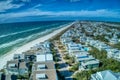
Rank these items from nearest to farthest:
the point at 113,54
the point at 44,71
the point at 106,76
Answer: the point at 106,76 → the point at 44,71 → the point at 113,54

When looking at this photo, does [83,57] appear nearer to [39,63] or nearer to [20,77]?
[39,63]

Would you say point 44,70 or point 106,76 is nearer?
point 106,76

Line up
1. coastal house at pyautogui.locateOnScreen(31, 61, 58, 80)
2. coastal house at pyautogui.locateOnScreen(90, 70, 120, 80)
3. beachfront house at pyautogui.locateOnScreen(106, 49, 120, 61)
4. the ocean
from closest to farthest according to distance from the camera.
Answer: coastal house at pyautogui.locateOnScreen(31, 61, 58, 80) → coastal house at pyautogui.locateOnScreen(90, 70, 120, 80) → beachfront house at pyautogui.locateOnScreen(106, 49, 120, 61) → the ocean

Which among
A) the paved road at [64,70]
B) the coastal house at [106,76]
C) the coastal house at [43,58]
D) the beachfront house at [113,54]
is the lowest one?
the paved road at [64,70]

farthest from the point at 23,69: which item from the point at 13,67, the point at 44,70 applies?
the point at 44,70

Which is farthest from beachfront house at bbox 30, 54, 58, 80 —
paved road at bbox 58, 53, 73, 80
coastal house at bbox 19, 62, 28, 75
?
paved road at bbox 58, 53, 73, 80

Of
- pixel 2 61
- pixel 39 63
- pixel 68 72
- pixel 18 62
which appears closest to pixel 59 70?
pixel 68 72

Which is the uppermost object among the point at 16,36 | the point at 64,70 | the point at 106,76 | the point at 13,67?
the point at 16,36

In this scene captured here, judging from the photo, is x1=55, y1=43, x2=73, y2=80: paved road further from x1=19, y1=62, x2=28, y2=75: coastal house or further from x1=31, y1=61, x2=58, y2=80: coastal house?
x1=19, y1=62, x2=28, y2=75: coastal house

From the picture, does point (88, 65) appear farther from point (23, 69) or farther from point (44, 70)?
point (23, 69)

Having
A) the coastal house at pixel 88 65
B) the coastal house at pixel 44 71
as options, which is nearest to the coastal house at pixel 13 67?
the coastal house at pixel 44 71

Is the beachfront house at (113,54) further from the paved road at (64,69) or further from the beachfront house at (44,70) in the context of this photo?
the beachfront house at (44,70)
